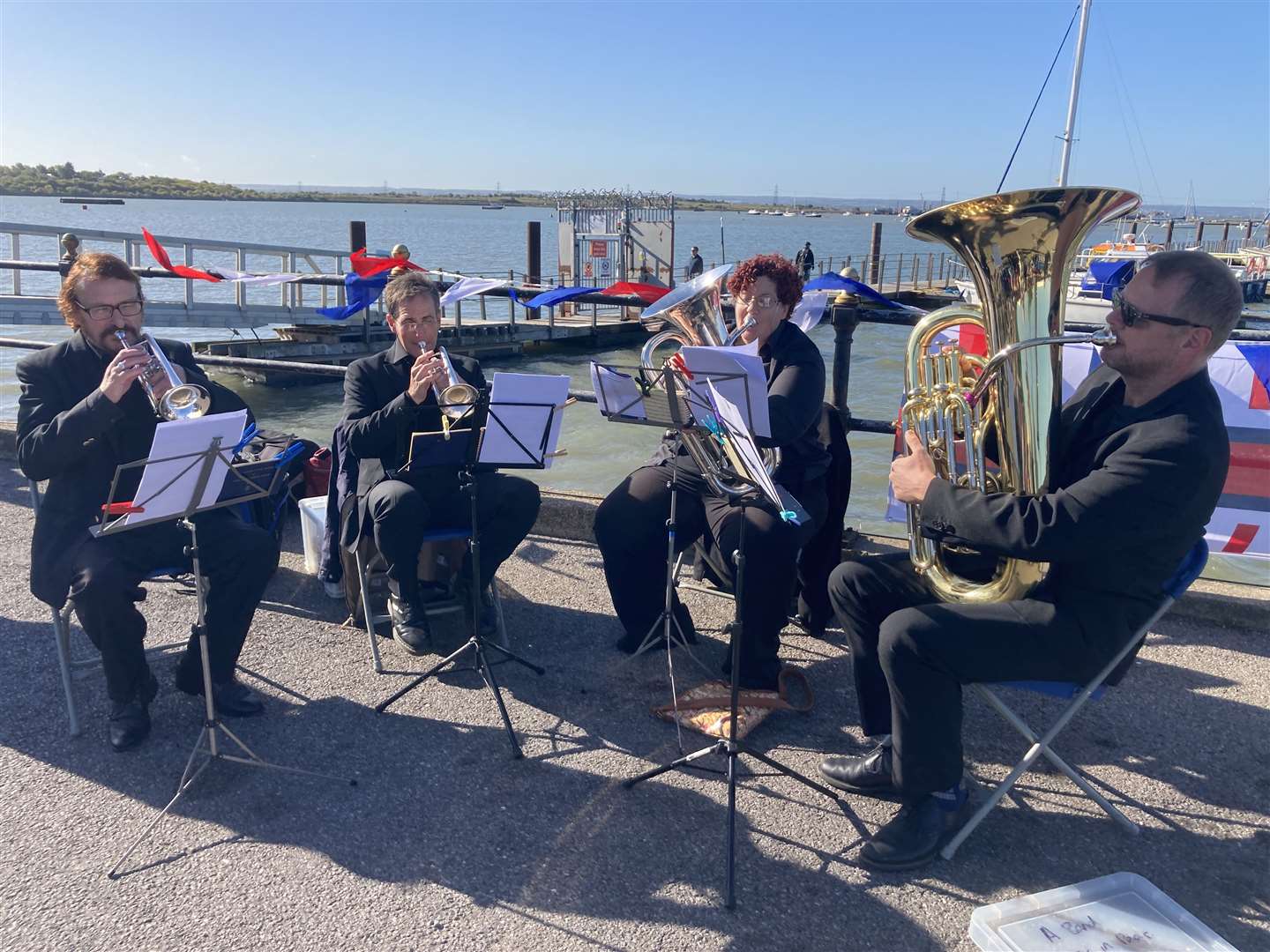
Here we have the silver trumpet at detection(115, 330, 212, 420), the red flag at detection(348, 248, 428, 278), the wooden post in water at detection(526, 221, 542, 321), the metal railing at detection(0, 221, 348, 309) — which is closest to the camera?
the silver trumpet at detection(115, 330, 212, 420)

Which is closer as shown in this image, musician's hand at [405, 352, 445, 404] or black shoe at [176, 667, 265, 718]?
black shoe at [176, 667, 265, 718]

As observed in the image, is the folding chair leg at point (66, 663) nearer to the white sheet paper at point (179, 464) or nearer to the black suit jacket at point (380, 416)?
the white sheet paper at point (179, 464)

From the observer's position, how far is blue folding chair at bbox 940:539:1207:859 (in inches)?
103

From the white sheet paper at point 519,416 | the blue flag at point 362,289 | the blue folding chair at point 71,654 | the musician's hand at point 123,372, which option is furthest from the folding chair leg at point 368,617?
the blue flag at point 362,289

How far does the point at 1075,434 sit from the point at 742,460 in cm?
98

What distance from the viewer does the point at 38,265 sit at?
8.50 metres

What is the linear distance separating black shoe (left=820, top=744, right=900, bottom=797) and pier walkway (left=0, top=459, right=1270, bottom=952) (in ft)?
0.22

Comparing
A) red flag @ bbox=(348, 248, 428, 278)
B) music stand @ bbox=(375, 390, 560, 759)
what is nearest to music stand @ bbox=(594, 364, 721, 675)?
music stand @ bbox=(375, 390, 560, 759)

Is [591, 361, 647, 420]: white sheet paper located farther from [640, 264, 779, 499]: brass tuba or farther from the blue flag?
the blue flag

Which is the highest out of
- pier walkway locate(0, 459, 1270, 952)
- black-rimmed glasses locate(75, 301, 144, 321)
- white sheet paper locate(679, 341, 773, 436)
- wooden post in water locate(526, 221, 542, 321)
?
wooden post in water locate(526, 221, 542, 321)

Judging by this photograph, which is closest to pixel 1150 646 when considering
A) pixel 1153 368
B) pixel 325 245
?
pixel 1153 368

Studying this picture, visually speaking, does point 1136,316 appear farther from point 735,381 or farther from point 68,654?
point 68,654

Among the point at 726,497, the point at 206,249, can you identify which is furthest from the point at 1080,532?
the point at 206,249

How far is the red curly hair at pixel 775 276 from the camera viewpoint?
3885 millimetres
